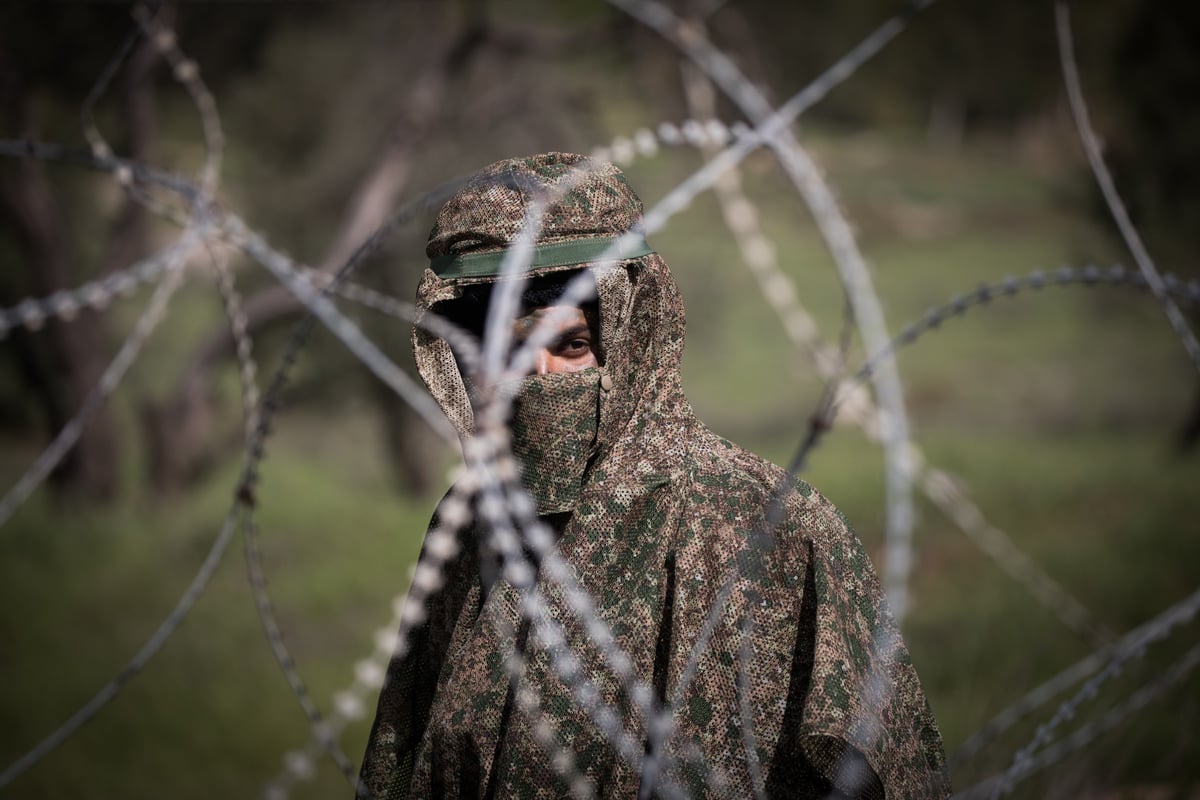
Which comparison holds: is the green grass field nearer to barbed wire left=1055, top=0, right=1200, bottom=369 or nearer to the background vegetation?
the background vegetation

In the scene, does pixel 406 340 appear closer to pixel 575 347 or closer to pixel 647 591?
pixel 575 347

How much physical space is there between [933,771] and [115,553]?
755cm

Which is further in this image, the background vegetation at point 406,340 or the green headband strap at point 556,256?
the background vegetation at point 406,340

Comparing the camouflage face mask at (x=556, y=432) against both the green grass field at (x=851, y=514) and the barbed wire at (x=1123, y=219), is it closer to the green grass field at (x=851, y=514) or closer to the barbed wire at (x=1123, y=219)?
the barbed wire at (x=1123, y=219)

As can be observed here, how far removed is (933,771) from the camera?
2.02 metres

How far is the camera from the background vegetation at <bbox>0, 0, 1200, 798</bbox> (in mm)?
6742

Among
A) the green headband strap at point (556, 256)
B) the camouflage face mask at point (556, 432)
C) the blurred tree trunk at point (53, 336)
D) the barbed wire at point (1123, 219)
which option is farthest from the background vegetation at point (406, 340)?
the green headband strap at point (556, 256)

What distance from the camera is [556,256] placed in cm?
198

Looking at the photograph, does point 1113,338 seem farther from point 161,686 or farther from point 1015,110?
point 161,686

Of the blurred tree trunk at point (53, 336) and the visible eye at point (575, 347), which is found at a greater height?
the blurred tree trunk at point (53, 336)

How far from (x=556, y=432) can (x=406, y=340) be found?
778 centimetres

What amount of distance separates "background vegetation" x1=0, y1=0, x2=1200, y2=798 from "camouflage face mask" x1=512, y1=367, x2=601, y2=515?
396cm

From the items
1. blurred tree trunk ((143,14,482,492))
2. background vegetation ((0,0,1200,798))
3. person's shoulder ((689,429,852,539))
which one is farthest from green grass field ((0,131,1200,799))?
person's shoulder ((689,429,852,539))

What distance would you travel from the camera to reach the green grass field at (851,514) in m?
5.96
